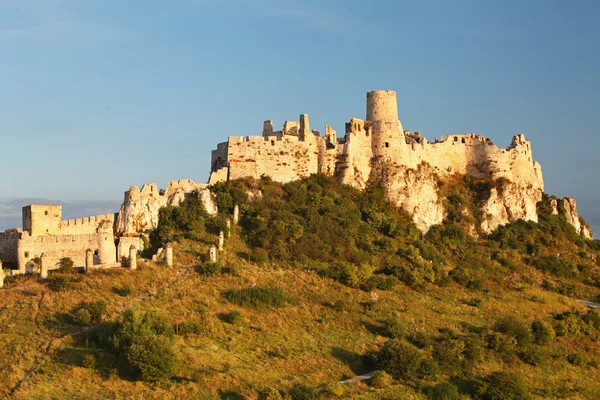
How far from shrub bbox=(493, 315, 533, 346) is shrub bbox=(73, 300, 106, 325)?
828 inches

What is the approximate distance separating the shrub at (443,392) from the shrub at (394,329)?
14.6 ft

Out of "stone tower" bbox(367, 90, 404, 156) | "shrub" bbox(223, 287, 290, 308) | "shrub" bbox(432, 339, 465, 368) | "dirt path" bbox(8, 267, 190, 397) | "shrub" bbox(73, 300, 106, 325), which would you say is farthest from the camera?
"stone tower" bbox(367, 90, 404, 156)

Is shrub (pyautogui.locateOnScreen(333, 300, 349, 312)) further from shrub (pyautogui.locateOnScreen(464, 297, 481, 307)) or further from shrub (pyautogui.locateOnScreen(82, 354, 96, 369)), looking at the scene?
shrub (pyautogui.locateOnScreen(82, 354, 96, 369))

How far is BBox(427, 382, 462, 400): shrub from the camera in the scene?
132 ft

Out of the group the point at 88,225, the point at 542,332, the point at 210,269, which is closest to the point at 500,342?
the point at 542,332

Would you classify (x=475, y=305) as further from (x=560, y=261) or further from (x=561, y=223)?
(x=561, y=223)

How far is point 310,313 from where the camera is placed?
46.6 meters

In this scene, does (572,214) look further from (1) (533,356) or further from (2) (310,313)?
(2) (310,313)

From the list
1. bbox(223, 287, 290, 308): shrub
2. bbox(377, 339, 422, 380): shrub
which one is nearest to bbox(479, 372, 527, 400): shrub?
bbox(377, 339, 422, 380): shrub

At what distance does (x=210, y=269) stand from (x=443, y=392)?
14957 millimetres

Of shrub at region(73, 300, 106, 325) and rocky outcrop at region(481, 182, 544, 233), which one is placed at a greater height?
rocky outcrop at region(481, 182, 544, 233)

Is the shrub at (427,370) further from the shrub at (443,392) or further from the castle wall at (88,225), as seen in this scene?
the castle wall at (88,225)

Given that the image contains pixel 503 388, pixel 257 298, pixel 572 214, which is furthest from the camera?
pixel 572 214

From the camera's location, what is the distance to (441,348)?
43.9 m
